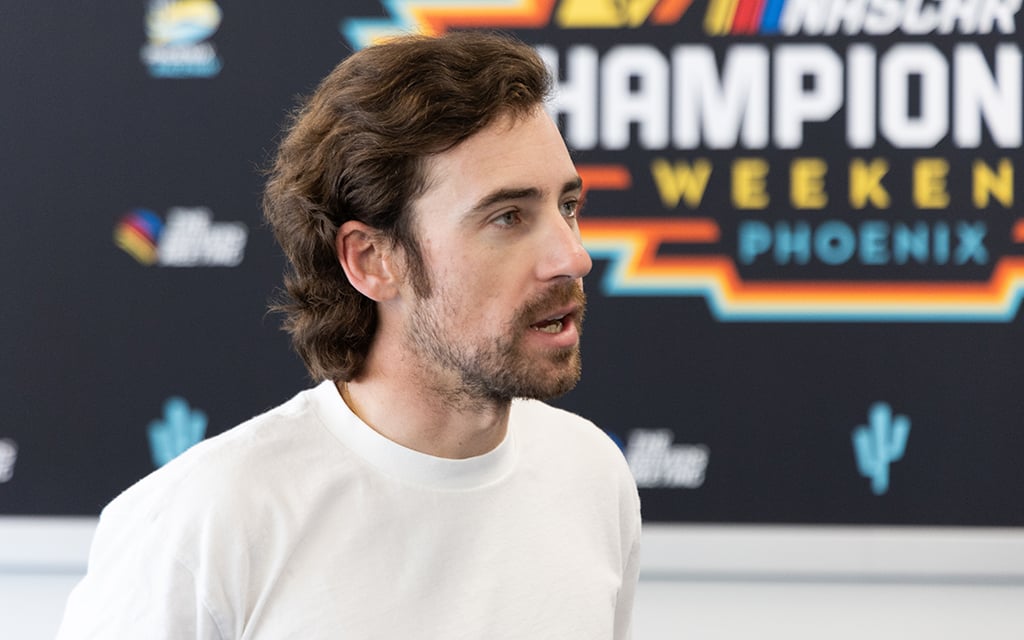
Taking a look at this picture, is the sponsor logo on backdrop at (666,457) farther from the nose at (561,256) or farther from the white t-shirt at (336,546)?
the nose at (561,256)

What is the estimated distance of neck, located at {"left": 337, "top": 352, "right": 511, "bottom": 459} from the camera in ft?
4.07

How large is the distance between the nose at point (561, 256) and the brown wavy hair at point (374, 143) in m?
0.13

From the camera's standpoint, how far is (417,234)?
125 centimetres

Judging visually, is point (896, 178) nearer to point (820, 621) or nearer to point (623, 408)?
point (623, 408)

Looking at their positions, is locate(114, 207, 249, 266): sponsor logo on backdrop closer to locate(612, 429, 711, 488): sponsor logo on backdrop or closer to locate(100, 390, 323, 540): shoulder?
locate(612, 429, 711, 488): sponsor logo on backdrop

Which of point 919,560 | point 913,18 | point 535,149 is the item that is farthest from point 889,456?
point 535,149

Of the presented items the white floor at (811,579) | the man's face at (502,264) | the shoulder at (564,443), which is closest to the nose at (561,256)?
the man's face at (502,264)

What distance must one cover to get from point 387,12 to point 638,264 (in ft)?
2.03

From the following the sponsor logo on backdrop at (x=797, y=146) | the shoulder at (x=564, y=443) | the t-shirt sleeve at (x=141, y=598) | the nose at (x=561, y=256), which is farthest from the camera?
the sponsor logo on backdrop at (x=797, y=146)

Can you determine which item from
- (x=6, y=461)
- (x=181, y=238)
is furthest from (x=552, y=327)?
(x=6, y=461)

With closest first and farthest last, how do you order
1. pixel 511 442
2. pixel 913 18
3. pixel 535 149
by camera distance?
pixel 535 149
pixel 511 442
pixel 913 18

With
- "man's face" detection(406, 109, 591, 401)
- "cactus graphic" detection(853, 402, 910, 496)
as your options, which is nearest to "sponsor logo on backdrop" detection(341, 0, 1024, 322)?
"cactus graphic" detection(853, 402, 910, 496)

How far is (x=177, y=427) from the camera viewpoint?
2059 millimetres

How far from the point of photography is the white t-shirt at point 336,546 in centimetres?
110
